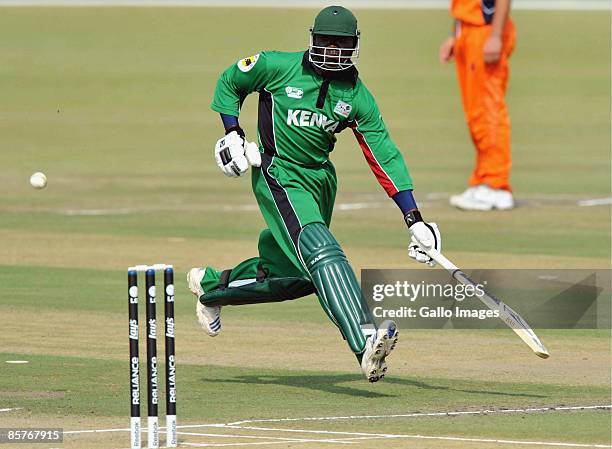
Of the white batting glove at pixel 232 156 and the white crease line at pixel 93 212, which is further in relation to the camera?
the white crease line at pixel 93 212

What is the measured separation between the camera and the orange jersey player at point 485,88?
1956 centimetres

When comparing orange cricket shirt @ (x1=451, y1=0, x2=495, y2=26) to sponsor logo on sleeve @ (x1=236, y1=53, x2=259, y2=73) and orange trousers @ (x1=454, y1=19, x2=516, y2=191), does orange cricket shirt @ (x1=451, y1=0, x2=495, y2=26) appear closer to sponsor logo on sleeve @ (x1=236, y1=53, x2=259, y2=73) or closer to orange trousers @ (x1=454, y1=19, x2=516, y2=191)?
orange trousers @ (x1=454, y1=19, x2=516, y2=191)

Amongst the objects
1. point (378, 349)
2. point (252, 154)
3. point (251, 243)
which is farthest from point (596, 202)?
point (378, 349)

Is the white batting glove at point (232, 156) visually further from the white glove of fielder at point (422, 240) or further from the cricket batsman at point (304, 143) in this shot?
the white glove of fielder at point (422, 240)

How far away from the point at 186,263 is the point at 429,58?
29.3m

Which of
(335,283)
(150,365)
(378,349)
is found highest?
(335,283)

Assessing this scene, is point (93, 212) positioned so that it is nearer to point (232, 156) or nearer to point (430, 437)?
point (232, 156)

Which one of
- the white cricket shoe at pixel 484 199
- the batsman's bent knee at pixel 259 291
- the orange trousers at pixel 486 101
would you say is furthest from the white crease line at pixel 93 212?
the batsman's bent knee at pixel 259 291

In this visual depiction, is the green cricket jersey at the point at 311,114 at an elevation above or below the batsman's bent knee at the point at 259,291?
above

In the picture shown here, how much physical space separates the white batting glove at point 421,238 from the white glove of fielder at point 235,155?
933 mm

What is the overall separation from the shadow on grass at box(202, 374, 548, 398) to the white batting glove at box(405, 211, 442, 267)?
0.77 m

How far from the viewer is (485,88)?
19.8 m

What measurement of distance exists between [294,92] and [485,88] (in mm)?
10075

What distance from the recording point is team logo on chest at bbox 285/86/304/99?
32.7 ft
